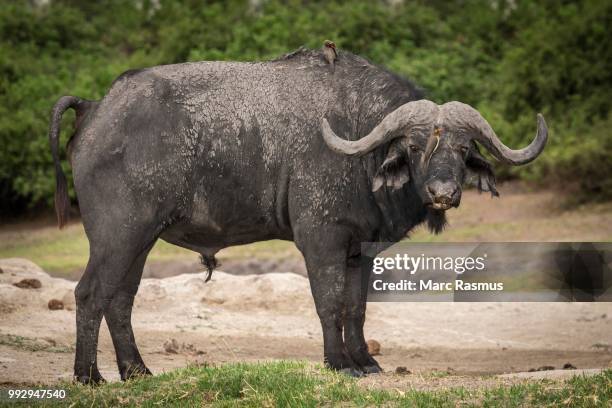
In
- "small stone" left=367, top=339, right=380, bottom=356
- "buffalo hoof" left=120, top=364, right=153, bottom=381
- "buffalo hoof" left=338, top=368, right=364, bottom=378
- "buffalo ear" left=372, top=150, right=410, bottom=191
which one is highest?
"buffalo ear" left=372, top=150, right=410, bottom=191

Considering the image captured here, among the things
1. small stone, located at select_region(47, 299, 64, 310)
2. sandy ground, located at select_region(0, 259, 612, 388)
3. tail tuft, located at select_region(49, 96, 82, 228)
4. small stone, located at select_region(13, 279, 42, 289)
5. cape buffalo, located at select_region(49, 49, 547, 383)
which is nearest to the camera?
cape buffalo, located at select_region(49, 49, 547, 383)

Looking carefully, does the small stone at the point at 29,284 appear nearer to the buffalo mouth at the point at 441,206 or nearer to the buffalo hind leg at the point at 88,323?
the buffalo hind leg at the point at 88,323

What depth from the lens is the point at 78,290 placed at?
9.63 meters

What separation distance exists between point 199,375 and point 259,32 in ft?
59.5

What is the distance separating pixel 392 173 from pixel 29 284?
6.83m

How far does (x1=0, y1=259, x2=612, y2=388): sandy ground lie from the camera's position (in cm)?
1209

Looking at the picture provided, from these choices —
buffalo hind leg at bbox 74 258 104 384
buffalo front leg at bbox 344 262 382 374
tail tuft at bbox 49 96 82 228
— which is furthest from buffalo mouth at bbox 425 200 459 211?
tail tuft at bbox 49 96 82 228

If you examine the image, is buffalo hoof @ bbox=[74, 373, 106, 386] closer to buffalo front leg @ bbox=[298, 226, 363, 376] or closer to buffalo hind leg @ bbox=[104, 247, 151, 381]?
buffalo hind leg @ bbox=[104, 247, 151, 381]

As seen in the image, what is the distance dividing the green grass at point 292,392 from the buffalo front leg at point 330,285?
0.30 metres

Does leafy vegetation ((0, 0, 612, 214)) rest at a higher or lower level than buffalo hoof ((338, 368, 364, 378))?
higher

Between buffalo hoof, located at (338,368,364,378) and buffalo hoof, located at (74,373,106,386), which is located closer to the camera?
buffalo hoof, located at (338,368,364,378)

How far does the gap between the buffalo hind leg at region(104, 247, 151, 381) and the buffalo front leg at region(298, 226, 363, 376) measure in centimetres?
152

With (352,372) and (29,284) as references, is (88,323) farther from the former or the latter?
(29,284)

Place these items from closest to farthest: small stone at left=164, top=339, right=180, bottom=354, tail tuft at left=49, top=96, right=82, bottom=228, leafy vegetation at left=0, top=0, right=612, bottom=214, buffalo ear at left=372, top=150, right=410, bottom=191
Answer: buffalo ear at left=372, top=150, right=410, bottom=191
tail tuft at left=49, top=96, right=82, bottom=228
small stone at left=164, top=339, right=180, bottom=354
leafy vegetation at left=0, top=0, right=612, bottom=214
